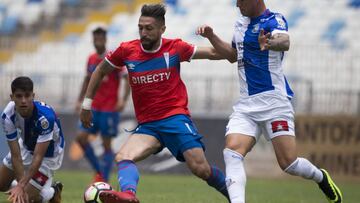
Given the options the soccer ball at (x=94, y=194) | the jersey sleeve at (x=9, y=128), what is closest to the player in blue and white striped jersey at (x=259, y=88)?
the soccer ball at (x=94, y=194)

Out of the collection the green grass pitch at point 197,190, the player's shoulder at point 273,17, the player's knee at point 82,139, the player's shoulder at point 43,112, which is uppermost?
the player's shoulder at point 273,17

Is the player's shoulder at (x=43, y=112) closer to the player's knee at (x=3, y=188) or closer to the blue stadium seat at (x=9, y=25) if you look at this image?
the player's knee at (x=3, y=188)

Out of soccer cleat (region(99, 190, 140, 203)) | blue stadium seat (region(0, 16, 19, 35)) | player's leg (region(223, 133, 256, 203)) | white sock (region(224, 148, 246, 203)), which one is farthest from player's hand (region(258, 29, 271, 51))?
blue stadium seat (region(0, 16, 19, 35))

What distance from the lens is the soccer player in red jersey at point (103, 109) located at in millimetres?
14336

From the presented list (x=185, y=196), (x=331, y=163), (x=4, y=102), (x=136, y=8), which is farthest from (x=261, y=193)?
(x=136, y=8)

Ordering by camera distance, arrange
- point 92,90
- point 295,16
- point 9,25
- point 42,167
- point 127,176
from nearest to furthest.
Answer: point 127,176 → point 92,90 → point 42,167 → point 295,16 → point 9,25

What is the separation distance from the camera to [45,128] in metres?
9.50

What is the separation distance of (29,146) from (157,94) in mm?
1902

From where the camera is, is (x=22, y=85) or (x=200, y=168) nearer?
(x=200, y=168)

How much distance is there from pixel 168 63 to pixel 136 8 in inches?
580

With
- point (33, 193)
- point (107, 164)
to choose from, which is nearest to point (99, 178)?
point (107, 164)

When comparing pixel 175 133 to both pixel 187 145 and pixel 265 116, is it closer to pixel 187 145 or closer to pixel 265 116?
pixel 187 145

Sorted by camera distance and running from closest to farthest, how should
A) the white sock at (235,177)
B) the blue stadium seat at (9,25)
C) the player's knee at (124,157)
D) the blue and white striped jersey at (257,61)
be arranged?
the white sock at (235,177) → the player's knee at (124,157) → the blue and white striped jersey at (257,61) → the blue stadium seat at (9,25)

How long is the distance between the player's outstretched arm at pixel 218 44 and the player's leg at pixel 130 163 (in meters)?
1.14
